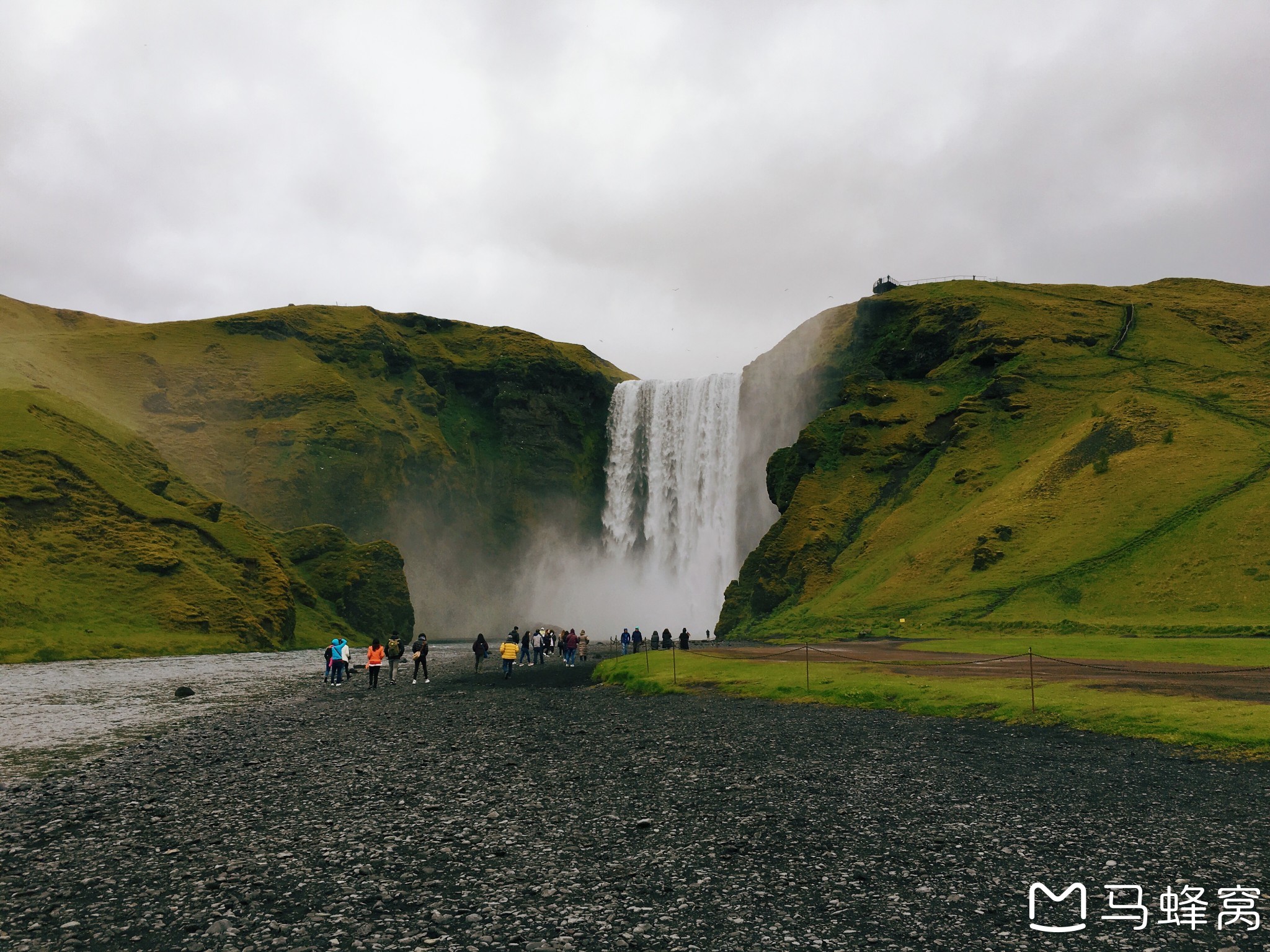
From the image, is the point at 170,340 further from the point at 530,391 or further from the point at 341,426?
the point at 530,391

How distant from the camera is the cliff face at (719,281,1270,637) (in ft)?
159

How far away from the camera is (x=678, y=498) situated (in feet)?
356

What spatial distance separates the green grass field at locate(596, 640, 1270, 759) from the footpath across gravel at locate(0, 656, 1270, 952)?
127 cm

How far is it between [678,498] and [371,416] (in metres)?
48.6

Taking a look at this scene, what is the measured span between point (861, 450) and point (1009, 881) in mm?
75861

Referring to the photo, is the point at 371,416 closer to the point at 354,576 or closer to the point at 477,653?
the point at 354,576

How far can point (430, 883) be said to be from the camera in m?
9.83

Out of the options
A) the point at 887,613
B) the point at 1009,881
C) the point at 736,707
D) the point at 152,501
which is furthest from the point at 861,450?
the point at 1009,881

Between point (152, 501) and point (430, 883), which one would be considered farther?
point (152, 501)

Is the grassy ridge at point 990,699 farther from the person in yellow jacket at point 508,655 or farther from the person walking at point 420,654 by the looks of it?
the person walking at point 420,654

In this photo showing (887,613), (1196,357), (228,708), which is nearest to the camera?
(228,708)

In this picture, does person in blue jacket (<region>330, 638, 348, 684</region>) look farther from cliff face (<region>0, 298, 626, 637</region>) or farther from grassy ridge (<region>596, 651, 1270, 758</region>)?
cliff face (<region>0, 298, 626, 637</region>)

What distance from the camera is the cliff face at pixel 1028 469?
4853 cm

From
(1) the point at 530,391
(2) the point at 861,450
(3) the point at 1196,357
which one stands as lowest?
(2) the point at 861,450
